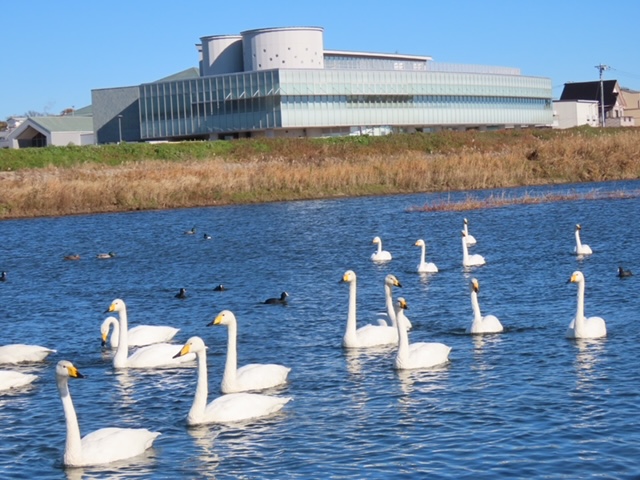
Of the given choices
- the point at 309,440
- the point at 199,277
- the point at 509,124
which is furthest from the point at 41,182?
the point at 509,124

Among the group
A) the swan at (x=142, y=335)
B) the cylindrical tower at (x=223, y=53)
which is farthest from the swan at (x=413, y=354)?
the cylindrical tower at (x=223, y=53)

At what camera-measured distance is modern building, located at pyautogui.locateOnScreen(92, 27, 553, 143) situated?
113m

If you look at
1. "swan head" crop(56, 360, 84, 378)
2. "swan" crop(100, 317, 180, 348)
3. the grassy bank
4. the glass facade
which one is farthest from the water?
the glass facade

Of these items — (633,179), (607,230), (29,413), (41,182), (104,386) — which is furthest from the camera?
(633,179)

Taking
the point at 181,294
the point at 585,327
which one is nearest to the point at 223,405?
the point at 585,327

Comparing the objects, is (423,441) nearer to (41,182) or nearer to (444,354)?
(444,354)

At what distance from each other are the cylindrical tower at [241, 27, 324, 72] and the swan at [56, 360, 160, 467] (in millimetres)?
105426

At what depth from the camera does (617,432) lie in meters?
13.5

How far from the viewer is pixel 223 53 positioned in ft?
407

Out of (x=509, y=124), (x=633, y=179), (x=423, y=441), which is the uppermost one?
(x=509, y=124)

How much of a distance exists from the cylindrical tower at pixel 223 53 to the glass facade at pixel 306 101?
24.9 ft

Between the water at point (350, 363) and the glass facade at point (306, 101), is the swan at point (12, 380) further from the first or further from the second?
the glass facade at point (306, 101)

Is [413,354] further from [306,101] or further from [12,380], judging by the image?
[306,101]

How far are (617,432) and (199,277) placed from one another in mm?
18777
